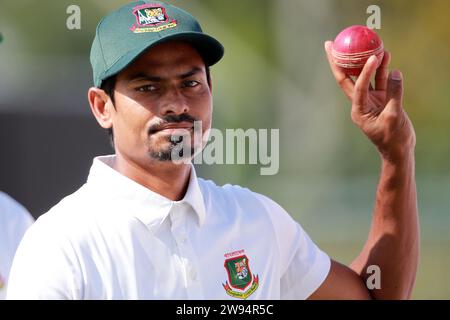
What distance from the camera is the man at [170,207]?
6.36 ft

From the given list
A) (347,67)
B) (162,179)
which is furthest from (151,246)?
(347,67)

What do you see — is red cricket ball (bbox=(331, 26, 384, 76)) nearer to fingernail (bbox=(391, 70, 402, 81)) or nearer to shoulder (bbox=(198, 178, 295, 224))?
fingernail (bbox=(391, 70, 402, 81))

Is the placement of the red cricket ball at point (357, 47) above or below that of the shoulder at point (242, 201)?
above

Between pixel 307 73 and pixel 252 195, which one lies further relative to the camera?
pixel 307 73

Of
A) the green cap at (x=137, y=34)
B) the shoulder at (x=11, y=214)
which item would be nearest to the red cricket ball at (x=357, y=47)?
the green cap at (x=137, y=34)

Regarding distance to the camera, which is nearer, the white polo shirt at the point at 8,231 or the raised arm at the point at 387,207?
the raised arm at the point at 387,207

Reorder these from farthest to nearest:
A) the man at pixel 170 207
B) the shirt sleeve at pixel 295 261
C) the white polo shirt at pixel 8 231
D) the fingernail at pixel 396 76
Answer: the white polo shirt at pixel 8 231, the shirt sleeve at pixel 295 261, the fingernail at pixel 396 76, the man at pixel 170 207

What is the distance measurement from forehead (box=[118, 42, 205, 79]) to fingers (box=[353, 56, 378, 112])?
0.43 metres

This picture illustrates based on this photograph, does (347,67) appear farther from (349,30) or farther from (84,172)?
(84,172)

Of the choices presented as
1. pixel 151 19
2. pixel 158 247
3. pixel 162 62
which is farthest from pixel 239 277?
pixel 151 19

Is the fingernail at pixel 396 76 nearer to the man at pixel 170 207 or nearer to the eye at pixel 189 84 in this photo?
the man at pixel 170 207

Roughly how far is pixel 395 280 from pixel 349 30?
870 mm

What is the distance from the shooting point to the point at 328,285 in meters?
2.36

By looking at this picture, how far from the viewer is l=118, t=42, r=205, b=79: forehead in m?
2.09
